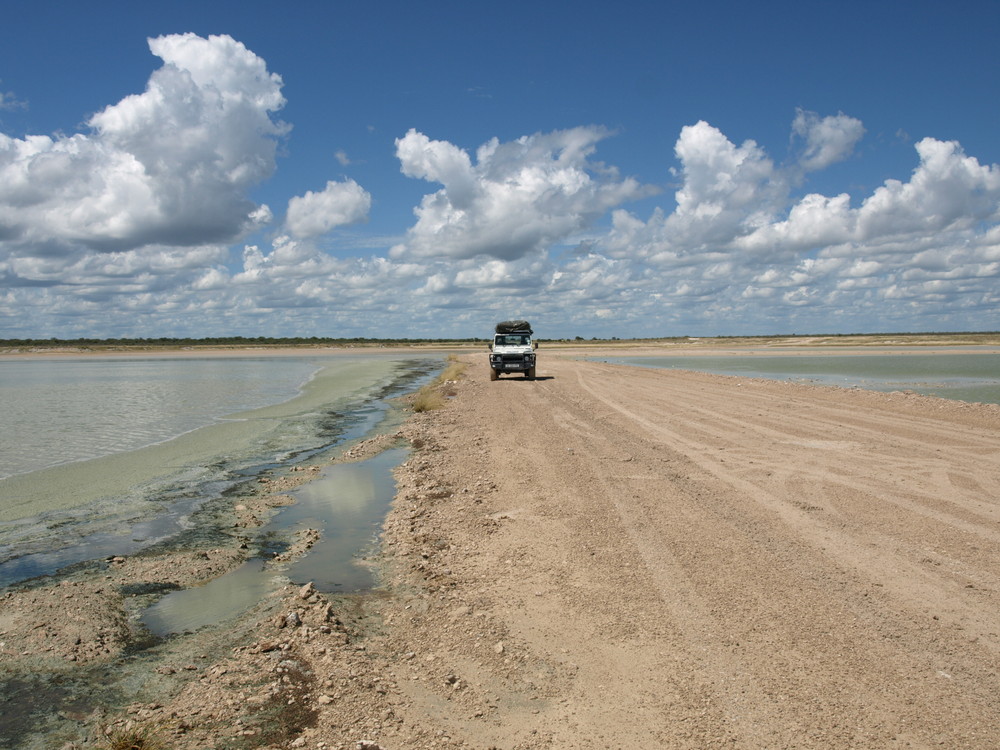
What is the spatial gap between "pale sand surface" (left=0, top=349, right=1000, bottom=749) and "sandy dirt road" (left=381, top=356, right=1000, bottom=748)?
0.02 metres

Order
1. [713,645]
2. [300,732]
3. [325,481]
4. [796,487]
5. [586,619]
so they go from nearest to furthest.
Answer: [300,732] → [713,645] → [586,619] → [796,487] → [325,481]

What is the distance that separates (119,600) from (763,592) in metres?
6.63

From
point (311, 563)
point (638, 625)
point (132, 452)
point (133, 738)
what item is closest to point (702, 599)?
point (638, 625)

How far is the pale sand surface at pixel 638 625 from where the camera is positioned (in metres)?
4.46

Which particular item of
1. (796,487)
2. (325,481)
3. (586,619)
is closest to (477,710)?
(586,619)

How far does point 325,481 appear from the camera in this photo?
13812 mm

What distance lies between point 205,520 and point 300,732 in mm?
7166

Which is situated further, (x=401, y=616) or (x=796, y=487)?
(x=796, y=487)

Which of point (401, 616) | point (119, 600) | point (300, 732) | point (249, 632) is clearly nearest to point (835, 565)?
point (401, 616)

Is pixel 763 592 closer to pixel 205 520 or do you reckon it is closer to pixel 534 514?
pixel 534 514

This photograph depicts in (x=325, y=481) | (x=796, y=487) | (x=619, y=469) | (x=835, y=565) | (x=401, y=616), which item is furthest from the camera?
(x=325, y=481)

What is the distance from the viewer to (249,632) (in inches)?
250

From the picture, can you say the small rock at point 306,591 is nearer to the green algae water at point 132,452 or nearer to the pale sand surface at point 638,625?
the pale sand surface at point 638,625

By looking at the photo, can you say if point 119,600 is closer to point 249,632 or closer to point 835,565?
point 249,632
